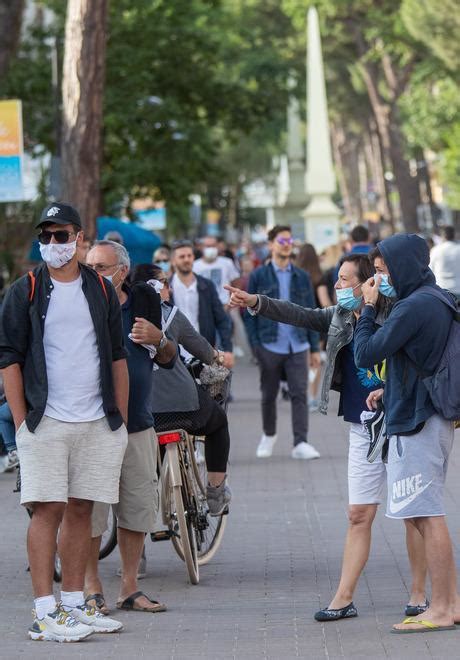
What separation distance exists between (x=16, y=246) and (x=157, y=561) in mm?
11957

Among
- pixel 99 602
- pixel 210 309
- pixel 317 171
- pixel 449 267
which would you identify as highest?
pixel 317 171

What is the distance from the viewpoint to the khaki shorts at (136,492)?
24.4 ft

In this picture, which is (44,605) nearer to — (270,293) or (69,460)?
(69,460)

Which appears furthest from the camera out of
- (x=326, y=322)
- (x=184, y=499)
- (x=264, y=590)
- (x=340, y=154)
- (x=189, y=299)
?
(x=340, y=154)

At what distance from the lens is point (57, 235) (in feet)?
22.1

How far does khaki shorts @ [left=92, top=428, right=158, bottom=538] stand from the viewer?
24.4 feet

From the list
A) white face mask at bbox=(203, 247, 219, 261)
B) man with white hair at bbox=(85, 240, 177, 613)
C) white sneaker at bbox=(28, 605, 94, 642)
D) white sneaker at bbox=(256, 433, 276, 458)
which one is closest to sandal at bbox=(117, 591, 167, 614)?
man with white hair at bbox=(85, 240, 177, 613)

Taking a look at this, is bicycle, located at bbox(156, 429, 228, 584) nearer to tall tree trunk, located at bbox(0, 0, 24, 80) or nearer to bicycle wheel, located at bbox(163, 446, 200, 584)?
bicycle wheel, located at bbox(163, 446, 200, 584)

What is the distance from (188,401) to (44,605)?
176 cm

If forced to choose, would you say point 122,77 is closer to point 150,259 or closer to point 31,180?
point 31,180

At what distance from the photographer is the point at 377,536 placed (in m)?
9.56

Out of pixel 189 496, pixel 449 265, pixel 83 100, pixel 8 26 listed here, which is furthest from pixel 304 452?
pixel 8 26

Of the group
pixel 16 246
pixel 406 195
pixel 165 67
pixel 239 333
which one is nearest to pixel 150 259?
pixel 16 246

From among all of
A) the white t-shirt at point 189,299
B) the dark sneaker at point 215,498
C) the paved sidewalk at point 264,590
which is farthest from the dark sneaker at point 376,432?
the white t-shirt at point 189,299
